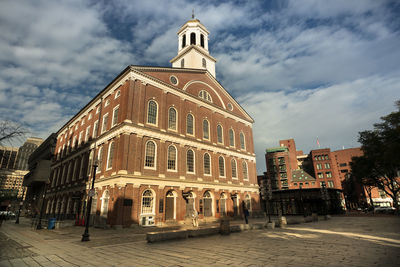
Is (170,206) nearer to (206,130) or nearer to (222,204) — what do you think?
(222,204)

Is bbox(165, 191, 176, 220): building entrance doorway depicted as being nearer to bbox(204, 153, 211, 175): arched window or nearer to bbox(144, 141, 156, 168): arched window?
bbox(144, 141, 156, 168): arched window

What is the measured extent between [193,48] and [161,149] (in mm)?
21526

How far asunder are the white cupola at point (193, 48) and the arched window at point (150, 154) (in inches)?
737

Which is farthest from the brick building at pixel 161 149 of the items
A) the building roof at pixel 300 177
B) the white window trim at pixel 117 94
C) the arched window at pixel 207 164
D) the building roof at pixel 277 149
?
the building roof at pixel 300 177

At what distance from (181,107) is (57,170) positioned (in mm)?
28836

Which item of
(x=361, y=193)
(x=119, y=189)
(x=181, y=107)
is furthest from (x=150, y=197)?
(x=361, y=193)

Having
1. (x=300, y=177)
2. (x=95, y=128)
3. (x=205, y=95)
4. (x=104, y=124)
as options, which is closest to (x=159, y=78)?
(x=205, y=95)

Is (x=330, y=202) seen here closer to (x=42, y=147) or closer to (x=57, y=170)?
(x=57, y=170)

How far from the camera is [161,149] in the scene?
24812mm

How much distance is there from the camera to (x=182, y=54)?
39.4 m

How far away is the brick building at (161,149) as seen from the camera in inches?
878

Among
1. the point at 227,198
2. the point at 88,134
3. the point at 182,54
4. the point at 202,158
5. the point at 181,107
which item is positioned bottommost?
the point at 227,198

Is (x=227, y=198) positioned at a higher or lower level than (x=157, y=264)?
higher

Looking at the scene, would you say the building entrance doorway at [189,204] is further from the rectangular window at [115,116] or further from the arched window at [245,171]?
the arched window at [245,171]
